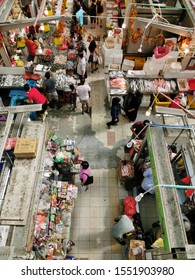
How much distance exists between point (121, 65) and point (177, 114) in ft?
19.9

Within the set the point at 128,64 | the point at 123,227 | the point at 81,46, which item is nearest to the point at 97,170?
the point at 123,227

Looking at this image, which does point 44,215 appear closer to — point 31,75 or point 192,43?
point 31,75

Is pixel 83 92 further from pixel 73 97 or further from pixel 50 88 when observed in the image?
pixel 50 88

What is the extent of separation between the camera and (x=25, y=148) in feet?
17.8

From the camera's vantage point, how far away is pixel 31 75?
9.63 m

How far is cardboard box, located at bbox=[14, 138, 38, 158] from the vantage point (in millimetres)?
5393

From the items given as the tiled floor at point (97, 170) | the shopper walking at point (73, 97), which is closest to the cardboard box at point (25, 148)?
the tiled floor at point (97, 170)

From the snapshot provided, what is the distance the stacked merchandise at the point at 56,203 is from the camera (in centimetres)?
599

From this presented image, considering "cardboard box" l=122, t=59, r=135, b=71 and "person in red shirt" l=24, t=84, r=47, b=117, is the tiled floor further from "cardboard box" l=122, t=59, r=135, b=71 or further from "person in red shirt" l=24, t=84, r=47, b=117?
"person in red shirt" l=24, t=84, r=47, b=117

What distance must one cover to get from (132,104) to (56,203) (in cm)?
493

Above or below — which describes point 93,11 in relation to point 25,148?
above

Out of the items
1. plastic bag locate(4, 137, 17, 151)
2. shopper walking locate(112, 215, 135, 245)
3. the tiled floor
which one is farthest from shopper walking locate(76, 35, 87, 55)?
shopper walking locate(112, 215, 135, 245)
